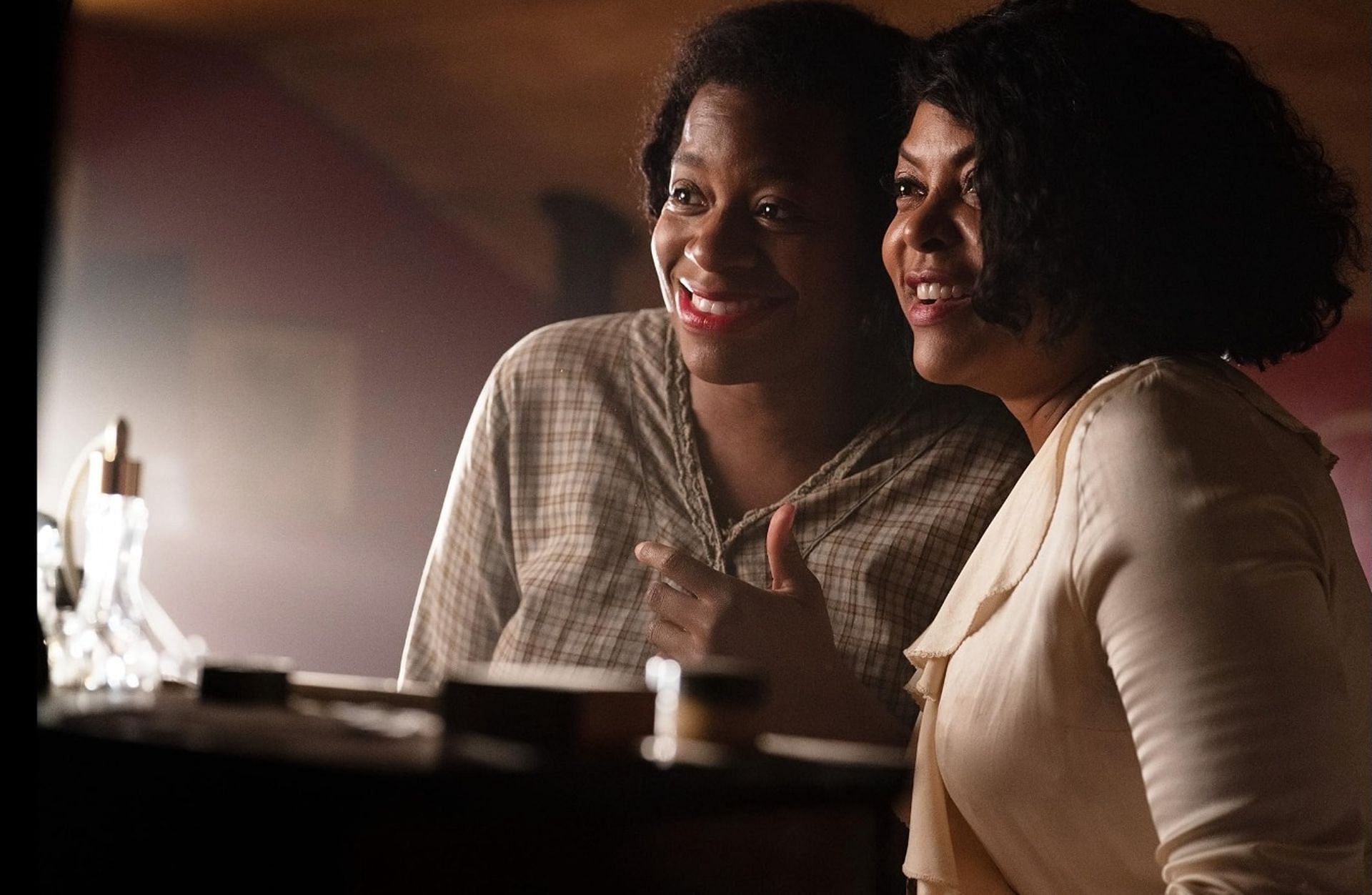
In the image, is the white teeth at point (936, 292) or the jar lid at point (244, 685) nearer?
the jar lid at point (244, 685)

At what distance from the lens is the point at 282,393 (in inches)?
77.3

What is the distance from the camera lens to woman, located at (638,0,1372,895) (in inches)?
42.6

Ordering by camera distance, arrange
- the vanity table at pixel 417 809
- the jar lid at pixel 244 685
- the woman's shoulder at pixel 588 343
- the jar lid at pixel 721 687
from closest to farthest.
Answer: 1. the vanity table at pixel 417 809
2. the jar lid at pixel 721 687
3. the jar lid at pixel 244 685
4. the woman's shoulder at pixel 588 343

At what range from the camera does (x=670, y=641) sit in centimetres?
158

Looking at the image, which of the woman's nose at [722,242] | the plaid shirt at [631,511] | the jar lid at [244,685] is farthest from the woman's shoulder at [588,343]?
the jar lid at [244,685]

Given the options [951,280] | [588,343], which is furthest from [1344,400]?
[588,343]

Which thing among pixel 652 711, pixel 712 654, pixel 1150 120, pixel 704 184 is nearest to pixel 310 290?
pixel 704 184

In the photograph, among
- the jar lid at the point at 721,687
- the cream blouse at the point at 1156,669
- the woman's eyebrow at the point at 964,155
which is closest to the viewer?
the jar lid at the point at 721,687

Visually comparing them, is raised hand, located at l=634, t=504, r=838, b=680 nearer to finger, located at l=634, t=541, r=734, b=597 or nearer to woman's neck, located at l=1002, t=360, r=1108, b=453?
finger, located at l=634, t=541, r=734, b=597

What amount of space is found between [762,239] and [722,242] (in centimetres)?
5

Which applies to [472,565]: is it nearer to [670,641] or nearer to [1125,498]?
[670,641]

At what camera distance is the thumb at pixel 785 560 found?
4.99 ft

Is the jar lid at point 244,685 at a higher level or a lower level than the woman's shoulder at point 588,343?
lower

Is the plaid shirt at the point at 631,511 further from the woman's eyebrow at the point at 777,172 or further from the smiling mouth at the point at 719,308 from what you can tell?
the woman's eyebrow at the point at 777,172
